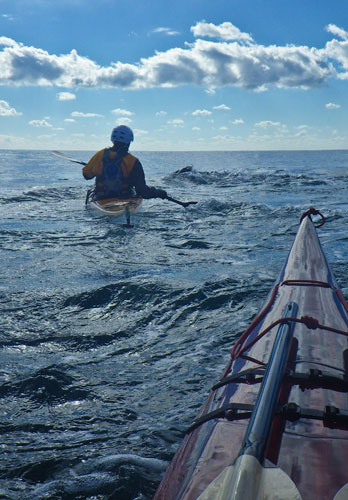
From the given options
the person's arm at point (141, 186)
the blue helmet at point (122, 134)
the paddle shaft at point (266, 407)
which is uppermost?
the blue helmet at point (122, 134)

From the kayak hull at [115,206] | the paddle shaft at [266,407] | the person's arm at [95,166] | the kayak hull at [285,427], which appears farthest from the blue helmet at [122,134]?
the paddle shaft at [266,407]

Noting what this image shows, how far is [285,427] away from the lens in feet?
5.68

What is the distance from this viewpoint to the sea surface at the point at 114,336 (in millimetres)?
2561

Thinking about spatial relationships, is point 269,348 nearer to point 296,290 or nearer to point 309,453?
point 309,453

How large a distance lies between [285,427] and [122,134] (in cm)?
954

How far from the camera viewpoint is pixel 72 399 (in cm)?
323

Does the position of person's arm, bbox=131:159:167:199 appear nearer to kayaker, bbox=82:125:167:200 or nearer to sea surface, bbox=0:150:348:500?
kayaker, bbox=82:125:167:200

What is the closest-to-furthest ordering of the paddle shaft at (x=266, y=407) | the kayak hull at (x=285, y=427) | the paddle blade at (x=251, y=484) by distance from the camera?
1. the paddle blade at (x=251, y=484)
2. the paddle shaft at (x=266, y=407)
3. the kayak hull at (x=285, y=427)

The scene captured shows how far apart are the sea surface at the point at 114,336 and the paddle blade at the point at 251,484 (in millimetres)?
1167

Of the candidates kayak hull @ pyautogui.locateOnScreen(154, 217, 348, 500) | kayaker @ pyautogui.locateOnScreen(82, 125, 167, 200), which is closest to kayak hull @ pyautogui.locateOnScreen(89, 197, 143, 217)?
kayaker @ pyautogui.locateOnScreen(82, 125, 167, 200)

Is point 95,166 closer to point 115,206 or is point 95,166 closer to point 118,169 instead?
point 118,169

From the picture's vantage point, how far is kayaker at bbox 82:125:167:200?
405 inches

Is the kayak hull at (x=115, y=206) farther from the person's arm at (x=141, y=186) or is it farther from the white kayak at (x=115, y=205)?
the person's arm at (x=141, y=186)

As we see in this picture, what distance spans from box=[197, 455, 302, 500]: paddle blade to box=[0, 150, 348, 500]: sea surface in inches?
46.0
